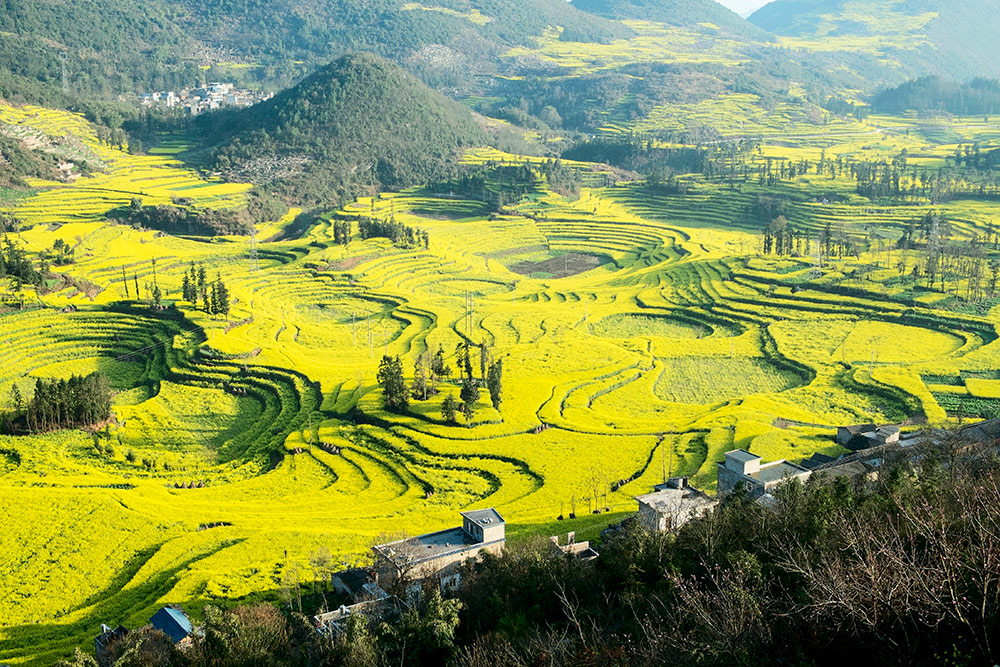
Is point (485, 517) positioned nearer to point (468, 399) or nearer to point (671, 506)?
point (671, 506)

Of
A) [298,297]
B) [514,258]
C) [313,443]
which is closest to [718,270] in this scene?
[514,258]

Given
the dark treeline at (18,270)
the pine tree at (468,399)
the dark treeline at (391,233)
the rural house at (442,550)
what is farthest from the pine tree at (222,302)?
the rural house at (442,550)

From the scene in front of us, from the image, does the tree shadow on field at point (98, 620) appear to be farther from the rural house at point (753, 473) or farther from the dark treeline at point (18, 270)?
the dark treeline at point (18, 270)

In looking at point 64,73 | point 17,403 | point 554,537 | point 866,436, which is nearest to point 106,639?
point 554,537

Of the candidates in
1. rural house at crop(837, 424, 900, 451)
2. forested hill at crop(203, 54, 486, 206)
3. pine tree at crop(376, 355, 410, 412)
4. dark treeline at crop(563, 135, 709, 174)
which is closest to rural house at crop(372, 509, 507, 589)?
pine tree at crop(376, 355, 410, 412)

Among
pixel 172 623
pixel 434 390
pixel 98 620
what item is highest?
pixel 434 390
